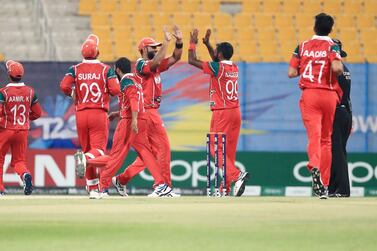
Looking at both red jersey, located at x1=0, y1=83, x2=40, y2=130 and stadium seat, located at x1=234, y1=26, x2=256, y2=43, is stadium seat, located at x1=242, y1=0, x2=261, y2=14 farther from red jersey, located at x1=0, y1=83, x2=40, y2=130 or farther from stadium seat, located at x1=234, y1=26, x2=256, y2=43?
red jersey, located at x1=0, y1=83, x2=40, y2=130

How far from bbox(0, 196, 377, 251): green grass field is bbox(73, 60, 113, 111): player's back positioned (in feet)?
6.56

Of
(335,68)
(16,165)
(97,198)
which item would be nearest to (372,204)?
(335,68)

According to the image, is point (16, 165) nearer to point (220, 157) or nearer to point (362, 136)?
point (220, 157)

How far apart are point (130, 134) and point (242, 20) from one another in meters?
11.0

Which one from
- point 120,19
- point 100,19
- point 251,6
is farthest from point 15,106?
point 251,6

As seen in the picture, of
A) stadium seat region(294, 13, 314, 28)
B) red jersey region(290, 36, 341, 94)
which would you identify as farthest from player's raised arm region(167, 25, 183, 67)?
stadium seat region(294, 13, 314, 28)

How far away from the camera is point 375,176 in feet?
73.4

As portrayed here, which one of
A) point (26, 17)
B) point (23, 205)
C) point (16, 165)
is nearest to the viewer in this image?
point (23, 205)

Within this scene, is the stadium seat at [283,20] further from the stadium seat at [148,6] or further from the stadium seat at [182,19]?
the stadium seat at [148,6]

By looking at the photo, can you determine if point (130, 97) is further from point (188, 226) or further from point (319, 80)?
point (188, 226)

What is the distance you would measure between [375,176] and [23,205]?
10.00m

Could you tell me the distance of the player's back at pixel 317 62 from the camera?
1484 cm

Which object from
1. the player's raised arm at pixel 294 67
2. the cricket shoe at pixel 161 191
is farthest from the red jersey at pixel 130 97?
the player's raised arm at pixel 294 67

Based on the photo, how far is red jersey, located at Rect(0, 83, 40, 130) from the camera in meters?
18.8
